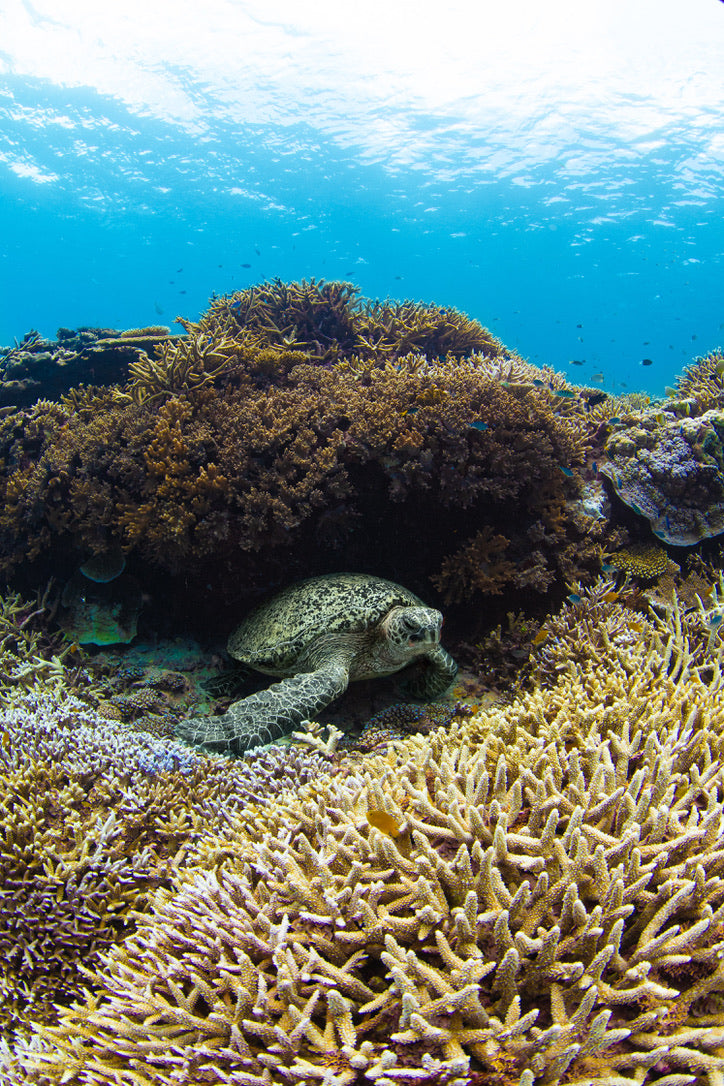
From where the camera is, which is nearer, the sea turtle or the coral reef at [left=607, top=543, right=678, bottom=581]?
the sea turtle

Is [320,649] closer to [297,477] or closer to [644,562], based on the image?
[297,477]

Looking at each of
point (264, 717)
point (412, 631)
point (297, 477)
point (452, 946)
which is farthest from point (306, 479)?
point (452, 946)

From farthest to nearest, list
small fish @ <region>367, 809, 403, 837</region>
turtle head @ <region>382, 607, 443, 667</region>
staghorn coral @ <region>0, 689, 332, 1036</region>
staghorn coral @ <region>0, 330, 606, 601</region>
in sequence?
staghorn coral @ <region>0, 330, 606, 601</region> < turtle head @ <region>382, 607, 443, 667</region> < staghorn coral @ <region>0, 689, 332, 1036</region> < small fish @ <region>367, 809, 403, 837</region>

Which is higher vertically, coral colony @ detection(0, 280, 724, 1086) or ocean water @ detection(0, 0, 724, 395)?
ocean water @ detection(0, 0, 724, 395)

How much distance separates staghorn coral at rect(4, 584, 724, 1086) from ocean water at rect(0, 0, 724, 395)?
631 inches

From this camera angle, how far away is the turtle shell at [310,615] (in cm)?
447

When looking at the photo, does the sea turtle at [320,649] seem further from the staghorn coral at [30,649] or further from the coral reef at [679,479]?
the coral reef at [679,479]

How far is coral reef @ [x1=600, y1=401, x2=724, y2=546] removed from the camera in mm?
5617

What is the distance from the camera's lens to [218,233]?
215 feet

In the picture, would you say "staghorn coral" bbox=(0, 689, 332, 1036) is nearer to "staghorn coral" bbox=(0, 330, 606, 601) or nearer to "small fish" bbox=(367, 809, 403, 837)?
"small fish" bbox=(367, 809, 403, 837)

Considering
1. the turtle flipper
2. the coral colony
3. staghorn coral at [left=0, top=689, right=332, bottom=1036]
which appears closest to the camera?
the coral colony

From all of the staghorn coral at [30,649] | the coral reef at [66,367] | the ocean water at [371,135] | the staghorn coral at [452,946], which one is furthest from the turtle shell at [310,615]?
the ocean water at [371,135]

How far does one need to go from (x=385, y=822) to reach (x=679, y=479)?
554cm

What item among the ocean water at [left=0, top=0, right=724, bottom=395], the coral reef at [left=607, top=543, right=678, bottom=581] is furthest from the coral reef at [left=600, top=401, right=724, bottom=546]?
the ocean water at [left=0, top=0, right=724, bottom=395]
